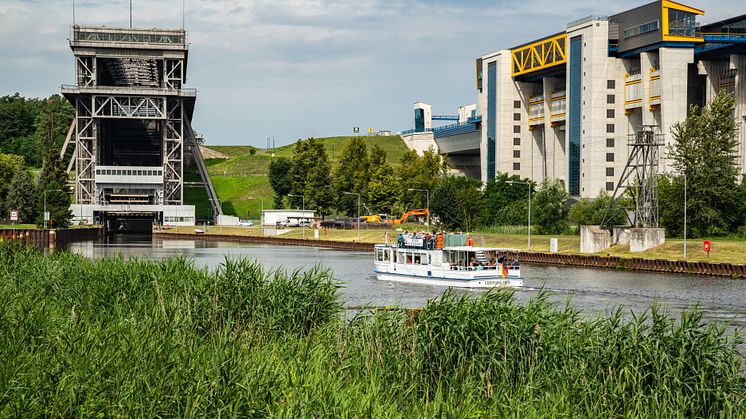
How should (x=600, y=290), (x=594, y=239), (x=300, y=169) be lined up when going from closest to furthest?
(x=600, y=290) → (x=594, y=239) → (x=300, y=169)

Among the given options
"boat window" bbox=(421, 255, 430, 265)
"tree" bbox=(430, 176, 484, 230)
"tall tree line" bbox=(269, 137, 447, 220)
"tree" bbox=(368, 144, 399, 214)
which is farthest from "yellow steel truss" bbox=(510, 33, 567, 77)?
"boat window" bbox=(421, 255, 430, 265)

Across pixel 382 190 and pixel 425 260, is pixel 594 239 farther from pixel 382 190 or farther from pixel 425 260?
pixel 382 190

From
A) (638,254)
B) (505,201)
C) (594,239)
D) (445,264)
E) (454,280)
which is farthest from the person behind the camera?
(505,201)

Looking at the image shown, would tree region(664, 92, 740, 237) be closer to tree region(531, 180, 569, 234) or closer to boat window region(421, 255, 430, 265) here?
tree region(531, 180, 569, 234)

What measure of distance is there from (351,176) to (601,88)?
51640 mm

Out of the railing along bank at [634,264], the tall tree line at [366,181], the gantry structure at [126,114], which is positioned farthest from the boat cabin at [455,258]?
the gantry structure at [126,114]

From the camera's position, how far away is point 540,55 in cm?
14200

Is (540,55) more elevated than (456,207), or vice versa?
(540,55)

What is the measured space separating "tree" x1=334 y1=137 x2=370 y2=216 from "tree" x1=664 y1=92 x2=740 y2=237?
74.5 m

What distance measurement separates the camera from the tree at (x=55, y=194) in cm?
13900

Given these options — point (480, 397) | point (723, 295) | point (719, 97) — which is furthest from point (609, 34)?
point (480, 397)

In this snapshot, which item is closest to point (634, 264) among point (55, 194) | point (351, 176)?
point (351, 176)

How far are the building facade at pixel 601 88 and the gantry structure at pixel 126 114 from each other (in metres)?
54.6

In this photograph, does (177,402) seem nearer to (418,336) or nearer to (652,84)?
(418,336)
